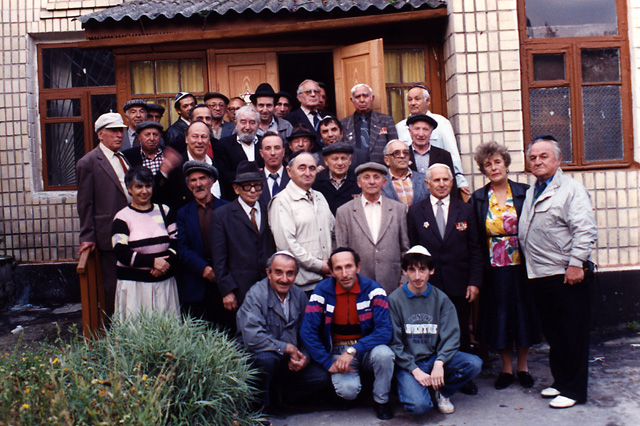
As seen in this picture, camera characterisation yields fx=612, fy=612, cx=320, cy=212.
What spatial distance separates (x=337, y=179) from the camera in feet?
18.5

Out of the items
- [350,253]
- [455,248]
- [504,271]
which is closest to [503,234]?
[504,271]

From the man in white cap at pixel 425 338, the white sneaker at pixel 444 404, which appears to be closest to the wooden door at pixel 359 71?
the man in white cap at pixel 425 338

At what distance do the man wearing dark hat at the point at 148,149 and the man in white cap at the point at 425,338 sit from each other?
2638 millimetres

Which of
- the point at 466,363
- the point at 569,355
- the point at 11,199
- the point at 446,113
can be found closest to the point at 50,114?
the point at 11,199

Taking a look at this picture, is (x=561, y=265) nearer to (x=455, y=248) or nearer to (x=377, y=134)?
(x=455, y=248)

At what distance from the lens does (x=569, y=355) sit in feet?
15.3

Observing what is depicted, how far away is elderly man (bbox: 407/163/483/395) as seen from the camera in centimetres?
511

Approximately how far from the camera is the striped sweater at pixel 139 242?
506 cm

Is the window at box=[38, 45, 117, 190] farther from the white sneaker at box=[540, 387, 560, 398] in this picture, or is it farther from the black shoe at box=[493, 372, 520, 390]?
the white sneaker at box=[540, 387, 560, 398]

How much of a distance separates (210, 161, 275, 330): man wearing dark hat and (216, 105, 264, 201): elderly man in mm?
783

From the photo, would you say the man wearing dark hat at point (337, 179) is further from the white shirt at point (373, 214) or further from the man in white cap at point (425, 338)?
the man in white cap at point (425, 338)

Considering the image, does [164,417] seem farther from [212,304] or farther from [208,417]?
[212,304]

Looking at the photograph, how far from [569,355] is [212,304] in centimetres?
293

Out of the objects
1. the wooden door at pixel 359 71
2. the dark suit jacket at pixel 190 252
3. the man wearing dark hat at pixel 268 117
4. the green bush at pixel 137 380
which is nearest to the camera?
the green bush at pixel 137 380
